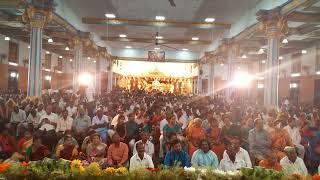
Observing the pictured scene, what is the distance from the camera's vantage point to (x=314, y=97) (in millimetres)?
24641

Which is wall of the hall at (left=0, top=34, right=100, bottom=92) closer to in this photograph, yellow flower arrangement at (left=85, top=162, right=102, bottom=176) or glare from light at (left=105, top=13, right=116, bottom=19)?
glare from light at (left=105, top=13, right=116, bottom=19)

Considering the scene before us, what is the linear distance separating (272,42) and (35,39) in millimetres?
9807

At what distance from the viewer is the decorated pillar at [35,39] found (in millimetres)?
14570

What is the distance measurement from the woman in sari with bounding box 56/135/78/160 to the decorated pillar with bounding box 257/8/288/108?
9957 millimetres

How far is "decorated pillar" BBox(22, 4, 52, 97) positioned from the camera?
14570mm

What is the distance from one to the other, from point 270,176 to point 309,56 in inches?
927

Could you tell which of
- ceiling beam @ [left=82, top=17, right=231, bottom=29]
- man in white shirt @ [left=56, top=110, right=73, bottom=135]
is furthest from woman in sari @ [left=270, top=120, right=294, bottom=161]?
ceiling beam @ [left=82, top=17, right=231, bottom=29]

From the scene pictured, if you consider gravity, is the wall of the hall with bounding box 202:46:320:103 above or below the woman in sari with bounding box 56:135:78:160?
above

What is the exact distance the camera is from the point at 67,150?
730 centimetres

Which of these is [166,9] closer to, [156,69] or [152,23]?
[152,23]

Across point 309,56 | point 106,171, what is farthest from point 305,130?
point 309,56

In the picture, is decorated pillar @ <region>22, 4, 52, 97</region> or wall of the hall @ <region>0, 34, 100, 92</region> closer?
decorated pillar @ <region>22, 4, 52, 97</region>

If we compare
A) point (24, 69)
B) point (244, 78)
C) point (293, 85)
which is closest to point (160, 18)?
point (24, 69)

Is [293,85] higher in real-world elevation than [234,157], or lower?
higher
